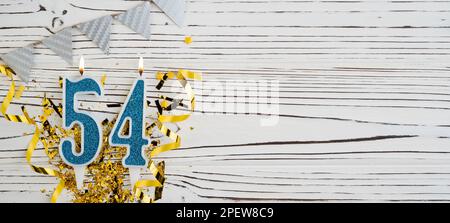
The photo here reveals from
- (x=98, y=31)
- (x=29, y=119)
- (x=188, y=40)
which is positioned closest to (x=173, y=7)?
(x=188, y=40)

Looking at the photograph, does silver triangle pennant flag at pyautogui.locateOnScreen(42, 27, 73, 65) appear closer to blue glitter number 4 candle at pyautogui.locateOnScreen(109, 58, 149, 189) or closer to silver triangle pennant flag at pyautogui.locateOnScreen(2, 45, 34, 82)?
silver triangle pennant flag at pyautogui.locateOnScreen(2, 45, 34, 82)

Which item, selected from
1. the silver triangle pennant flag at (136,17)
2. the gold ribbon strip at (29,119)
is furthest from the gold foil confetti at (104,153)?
the silver triangle pennant flag at (136,17)

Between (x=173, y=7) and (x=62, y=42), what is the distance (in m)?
0.28

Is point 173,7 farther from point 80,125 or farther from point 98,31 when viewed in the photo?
point 80,125

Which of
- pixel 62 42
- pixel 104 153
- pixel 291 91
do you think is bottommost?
pixel 104 153

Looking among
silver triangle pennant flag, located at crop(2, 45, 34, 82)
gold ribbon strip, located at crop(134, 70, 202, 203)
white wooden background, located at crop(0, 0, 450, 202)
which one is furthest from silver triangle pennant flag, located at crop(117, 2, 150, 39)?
silver triangle pennant flag, located at crop(2, 45, 34, 82)

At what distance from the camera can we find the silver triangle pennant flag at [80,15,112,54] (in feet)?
3.44

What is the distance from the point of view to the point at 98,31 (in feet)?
3.46

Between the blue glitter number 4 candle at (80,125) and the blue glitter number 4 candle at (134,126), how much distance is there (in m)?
0.05

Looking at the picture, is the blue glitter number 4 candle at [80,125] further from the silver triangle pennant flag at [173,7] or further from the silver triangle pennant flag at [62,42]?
the silver triangle pennant flag at [173,7]

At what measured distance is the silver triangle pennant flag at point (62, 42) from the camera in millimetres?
1051
